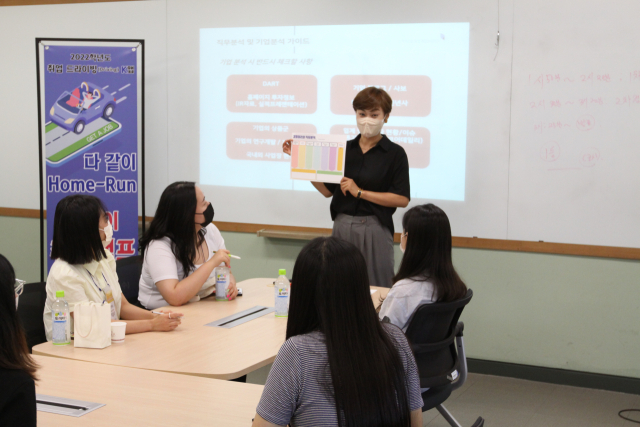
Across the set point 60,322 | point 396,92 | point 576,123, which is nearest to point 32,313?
point 60,322

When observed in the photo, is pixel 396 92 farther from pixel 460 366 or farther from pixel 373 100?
pixel 460 366

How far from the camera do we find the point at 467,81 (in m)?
4.09

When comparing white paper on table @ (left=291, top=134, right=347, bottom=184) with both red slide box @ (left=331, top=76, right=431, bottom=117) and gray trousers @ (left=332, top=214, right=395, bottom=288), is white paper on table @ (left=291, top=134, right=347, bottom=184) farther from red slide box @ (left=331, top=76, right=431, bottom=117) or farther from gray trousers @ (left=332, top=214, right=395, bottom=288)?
red slide box @ (left=331, top=76, right=431, bottom=117)

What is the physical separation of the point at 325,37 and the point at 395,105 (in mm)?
721

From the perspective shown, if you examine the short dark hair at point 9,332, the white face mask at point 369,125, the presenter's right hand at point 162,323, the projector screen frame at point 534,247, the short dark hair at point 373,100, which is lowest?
the presenter's right hand at point 162,323

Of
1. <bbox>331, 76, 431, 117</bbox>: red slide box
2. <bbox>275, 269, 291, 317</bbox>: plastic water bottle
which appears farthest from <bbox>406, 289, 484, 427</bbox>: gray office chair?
<bbox>331, 76, 431, 117</bbox>: red slide box

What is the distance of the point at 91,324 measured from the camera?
2.22 meters

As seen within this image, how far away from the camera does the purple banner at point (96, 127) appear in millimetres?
4645

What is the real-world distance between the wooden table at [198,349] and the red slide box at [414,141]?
6.45 ft

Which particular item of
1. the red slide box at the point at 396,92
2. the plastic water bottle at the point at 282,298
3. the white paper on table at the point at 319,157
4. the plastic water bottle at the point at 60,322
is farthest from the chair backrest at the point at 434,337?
the red slide box at the point at 396,92

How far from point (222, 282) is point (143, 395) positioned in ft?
4.03

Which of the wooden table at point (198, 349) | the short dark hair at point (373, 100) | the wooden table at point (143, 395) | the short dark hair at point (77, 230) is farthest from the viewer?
the short dark hair at point (373, 100)

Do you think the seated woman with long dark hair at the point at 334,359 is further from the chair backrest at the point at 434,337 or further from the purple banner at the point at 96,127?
the purple banner at the point at 96,127

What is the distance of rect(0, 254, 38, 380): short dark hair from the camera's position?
1264 millimetres
